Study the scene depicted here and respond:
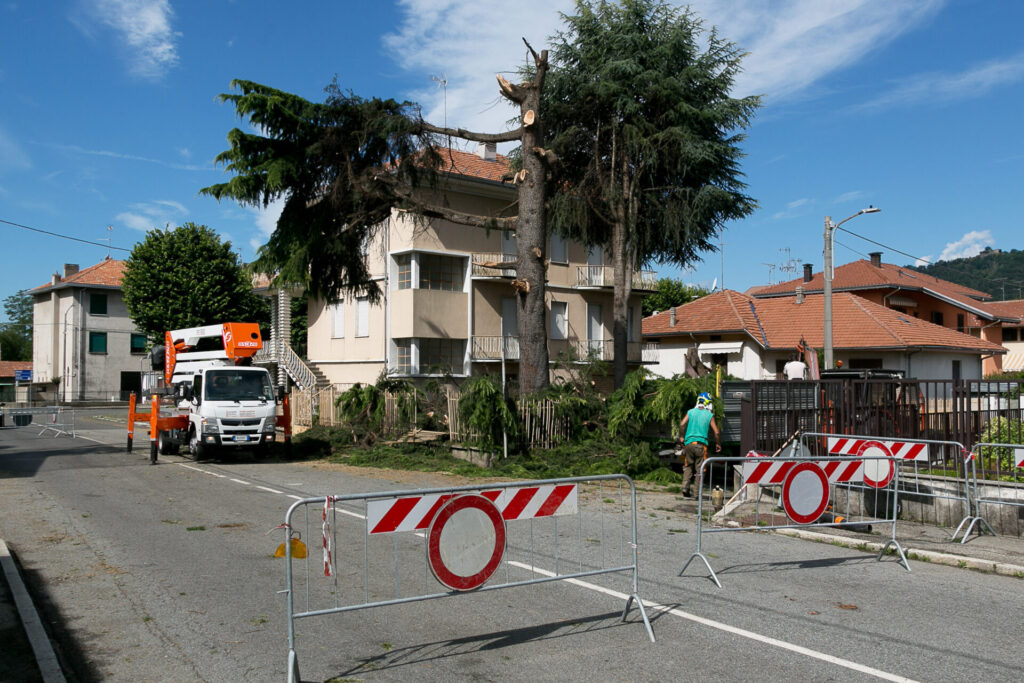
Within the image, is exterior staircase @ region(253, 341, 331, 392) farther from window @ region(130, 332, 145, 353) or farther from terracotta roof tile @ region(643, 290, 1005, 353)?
window @ region(130, 332, 145, 353)

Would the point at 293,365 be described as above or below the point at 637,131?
below

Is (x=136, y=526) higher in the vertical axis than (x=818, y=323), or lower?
lower

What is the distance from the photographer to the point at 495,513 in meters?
5.84

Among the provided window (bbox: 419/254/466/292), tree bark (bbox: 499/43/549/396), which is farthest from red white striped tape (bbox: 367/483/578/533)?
window (bbox: 419/254/466/292)

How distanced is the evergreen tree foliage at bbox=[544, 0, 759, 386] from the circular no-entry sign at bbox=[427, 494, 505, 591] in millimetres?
21882

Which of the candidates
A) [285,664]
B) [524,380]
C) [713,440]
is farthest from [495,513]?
[524,380]

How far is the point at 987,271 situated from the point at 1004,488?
152422 millimetres

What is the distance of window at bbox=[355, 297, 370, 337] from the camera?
33.1m

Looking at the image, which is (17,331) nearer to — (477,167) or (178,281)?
→ (178,281)

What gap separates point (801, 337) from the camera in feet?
128

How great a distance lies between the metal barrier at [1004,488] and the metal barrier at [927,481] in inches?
5.5

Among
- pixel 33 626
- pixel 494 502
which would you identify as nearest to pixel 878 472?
pixel 494 502

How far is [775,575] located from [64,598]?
6711 mm

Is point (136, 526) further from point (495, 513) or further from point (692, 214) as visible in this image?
point (692, 214)
